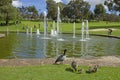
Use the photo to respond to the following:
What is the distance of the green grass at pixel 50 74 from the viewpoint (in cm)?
1462

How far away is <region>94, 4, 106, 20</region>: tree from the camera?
16655 centimetres

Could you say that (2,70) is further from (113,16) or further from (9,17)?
(113,16)

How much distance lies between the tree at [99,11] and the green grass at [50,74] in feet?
494

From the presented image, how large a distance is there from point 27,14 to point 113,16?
57716mm

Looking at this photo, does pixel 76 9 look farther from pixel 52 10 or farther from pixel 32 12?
pixel 32 12

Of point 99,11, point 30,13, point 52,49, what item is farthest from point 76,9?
point 52,49

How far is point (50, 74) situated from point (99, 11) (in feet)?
513

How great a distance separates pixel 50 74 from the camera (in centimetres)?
1525

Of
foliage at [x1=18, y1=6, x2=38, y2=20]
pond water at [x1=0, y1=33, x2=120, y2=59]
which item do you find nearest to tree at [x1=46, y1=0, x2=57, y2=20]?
foliage at [x1=18, y1=6, x2=38, y2=20]

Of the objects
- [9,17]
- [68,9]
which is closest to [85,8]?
[68,9]

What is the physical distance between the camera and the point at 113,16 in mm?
142125

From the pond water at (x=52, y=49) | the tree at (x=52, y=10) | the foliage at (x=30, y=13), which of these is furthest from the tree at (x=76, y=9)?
the pond water at (x=52, y=49)

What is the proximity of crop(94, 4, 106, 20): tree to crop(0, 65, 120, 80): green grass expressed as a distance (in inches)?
5924

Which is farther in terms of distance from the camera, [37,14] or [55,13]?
[37,14]
